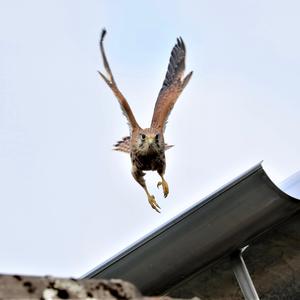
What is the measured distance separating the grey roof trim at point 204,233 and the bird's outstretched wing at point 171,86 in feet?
14.4

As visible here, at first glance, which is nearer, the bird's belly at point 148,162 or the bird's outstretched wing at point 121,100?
the bird's belly at point 148,162

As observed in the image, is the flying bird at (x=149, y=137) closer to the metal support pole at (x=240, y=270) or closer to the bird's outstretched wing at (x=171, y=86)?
the bird's outstretched wing at (x=171, y=86)

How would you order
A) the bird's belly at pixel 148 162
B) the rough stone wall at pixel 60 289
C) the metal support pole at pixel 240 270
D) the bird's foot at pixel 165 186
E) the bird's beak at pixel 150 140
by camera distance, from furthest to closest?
the bird's foot at pixel 165 186, the bird's belly at pixel 148 162, the bird's beak at pixel 150 140, the metal support pole at pixel 240 270, the rough stone wall at pixel 60 289

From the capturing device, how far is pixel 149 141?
6527 millimetres

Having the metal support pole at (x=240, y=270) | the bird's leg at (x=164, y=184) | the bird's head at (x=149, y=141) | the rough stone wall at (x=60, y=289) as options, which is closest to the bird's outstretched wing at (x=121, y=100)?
the bird's head at (x=149, y=141)

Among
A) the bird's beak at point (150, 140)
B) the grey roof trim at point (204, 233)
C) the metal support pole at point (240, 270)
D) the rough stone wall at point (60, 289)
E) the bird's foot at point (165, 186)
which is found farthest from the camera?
the bird's foot at point (165, 186)

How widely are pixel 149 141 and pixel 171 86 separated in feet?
4.04

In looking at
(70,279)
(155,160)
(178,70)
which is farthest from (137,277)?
(178,70)

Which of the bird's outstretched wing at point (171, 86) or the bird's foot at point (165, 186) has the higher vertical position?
the bird's outstretched wing at point (171, 86)

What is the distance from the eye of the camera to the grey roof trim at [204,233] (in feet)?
7.41

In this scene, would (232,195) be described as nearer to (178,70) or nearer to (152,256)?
(152,256)

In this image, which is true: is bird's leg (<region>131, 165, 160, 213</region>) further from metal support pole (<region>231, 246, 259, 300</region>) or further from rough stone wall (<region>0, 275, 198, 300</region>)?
rough stone wall (<region>0, 275, 198, 300</region>)

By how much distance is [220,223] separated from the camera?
2.30 meters

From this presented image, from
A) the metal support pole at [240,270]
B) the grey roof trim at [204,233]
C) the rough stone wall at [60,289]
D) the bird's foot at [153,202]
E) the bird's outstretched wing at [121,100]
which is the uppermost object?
the bird's outstretched wing at [121,100]
